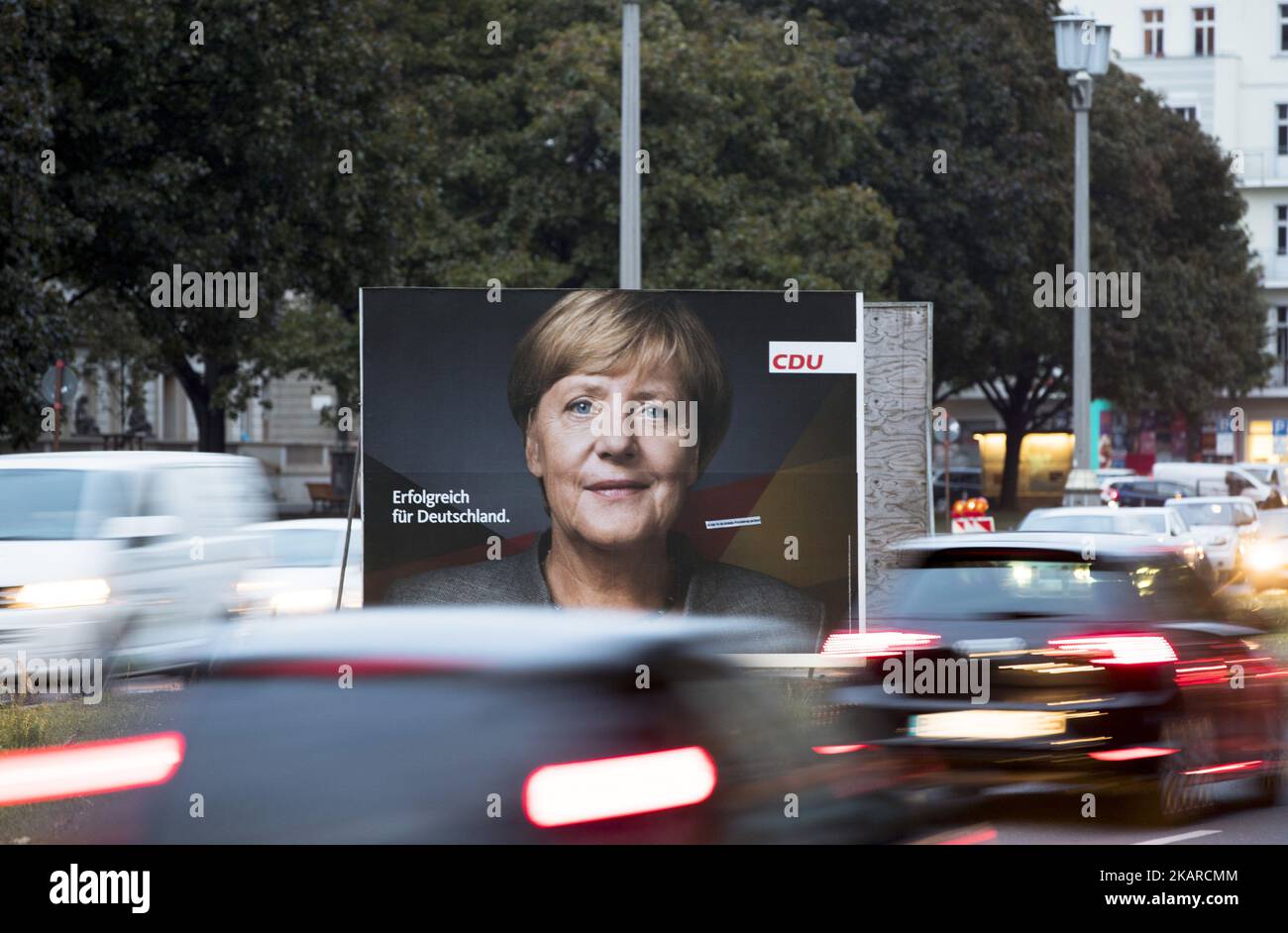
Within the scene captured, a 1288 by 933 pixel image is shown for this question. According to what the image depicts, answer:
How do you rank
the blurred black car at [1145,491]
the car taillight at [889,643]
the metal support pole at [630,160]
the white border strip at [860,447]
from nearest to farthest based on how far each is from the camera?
the car taillight at [889,643]
the white border strip at [860,447]
the metal support pole at [630,160]
the blurred black car at [1145,491]

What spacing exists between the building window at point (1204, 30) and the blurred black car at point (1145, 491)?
41.7 meters

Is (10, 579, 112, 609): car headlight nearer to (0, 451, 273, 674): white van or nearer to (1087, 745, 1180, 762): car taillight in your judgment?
(0, 451, 273, 674): white van

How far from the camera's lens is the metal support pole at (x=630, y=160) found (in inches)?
801

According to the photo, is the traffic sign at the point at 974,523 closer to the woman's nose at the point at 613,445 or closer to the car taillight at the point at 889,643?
the woman's nose at the point at 613,445

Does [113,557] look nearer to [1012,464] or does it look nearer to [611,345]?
[611,345]

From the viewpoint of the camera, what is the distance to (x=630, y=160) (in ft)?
67.4

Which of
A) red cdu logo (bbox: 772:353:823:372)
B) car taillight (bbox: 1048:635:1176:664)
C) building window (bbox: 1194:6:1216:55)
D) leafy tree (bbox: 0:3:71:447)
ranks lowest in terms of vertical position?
car taillight (bbox: 1048:635:1176:664)

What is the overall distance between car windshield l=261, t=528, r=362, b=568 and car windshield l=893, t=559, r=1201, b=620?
10.8 meters

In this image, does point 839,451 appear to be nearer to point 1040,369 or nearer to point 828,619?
point 828,619

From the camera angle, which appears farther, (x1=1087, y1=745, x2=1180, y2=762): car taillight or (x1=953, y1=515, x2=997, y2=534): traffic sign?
(x1=953, y1=515, x2=997, y2=534): traffic sign

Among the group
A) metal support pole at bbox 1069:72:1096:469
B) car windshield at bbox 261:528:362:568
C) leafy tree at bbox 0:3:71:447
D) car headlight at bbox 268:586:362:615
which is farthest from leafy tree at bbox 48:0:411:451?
→ metal support pole at bbox 1069:72:1096:469

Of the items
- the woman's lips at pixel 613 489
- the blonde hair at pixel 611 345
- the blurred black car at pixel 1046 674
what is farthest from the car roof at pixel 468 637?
the blonde hair at pixel 611 345

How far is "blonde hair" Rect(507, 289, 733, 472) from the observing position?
44.9 ft
